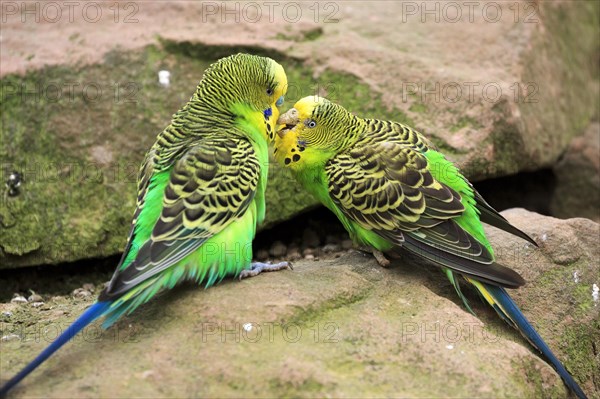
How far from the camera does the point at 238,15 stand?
23.8ft

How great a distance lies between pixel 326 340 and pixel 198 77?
346 centimetres

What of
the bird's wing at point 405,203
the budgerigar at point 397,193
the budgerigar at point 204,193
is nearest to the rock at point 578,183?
the budgerigar at point 397,193

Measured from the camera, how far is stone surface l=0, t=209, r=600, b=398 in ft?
12.2

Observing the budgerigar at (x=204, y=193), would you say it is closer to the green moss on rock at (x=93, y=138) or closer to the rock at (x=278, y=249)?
the green moss on rock at (x=93, y=138)

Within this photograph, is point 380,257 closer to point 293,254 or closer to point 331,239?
point 293,254

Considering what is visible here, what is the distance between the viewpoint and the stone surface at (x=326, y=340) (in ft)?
12.2

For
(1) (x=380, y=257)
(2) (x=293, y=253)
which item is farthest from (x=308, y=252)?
(1) (x=380, y=257)

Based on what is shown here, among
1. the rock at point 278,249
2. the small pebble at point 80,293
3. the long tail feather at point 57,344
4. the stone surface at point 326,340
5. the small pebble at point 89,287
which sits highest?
the long tail feather at point 57,344

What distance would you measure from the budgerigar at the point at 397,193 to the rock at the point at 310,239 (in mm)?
1355

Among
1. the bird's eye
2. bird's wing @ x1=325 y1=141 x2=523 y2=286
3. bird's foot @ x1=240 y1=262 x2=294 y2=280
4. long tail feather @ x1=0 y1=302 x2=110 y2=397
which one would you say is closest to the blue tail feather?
bird's wing @ x1=325 y1=141 x2=523 y2=286

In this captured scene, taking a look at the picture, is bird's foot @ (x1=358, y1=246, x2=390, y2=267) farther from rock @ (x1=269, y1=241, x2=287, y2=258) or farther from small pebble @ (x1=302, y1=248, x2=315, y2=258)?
rock @ (x1=269, y1=241, x2=287, y2=258)

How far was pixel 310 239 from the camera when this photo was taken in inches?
260

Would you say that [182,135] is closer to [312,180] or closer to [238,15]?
[312,180]

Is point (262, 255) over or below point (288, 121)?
below
